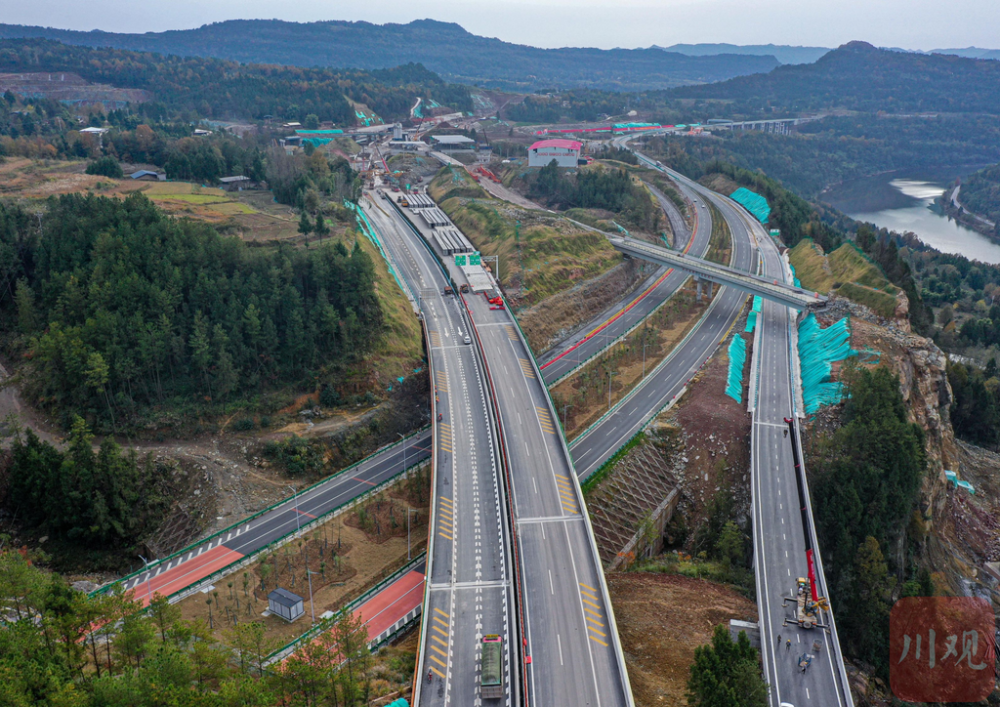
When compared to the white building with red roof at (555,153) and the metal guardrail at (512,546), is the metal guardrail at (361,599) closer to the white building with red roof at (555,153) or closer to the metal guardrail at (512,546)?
the metal guardrail at (512,546)

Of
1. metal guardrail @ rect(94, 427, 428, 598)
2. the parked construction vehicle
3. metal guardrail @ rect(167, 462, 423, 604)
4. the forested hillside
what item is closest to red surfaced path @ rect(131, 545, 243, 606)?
metal guardrail @ rect(167, 462, 423, 604)

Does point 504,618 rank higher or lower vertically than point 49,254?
lower

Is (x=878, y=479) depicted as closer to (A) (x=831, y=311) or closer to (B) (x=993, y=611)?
(B) (x=993, y=611)

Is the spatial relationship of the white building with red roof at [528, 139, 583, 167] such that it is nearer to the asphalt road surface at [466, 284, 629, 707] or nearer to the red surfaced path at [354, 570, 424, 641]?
the asphalt road surface at [466, 284, 629, 707]

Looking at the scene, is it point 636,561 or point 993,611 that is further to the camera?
point 993,611

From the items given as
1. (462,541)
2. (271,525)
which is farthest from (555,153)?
(462,541)

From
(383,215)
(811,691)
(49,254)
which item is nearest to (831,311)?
(811,691)
